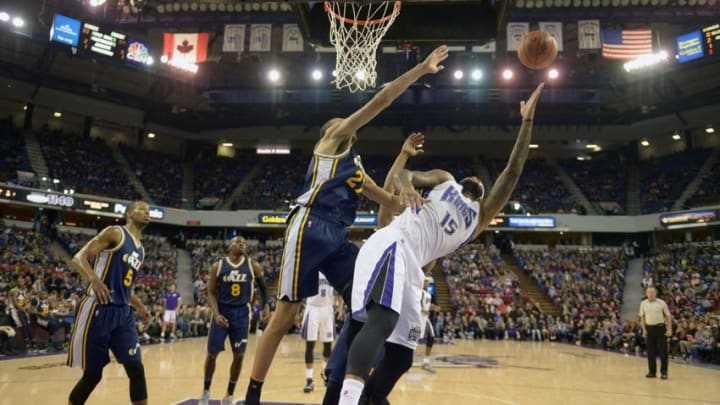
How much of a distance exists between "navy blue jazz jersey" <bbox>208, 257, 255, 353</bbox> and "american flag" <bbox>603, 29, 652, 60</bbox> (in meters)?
20.0

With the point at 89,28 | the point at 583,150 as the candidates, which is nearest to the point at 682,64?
the point at 583,150

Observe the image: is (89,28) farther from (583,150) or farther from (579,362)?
(583,150)

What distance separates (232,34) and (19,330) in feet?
46.7

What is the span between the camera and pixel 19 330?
12867mm

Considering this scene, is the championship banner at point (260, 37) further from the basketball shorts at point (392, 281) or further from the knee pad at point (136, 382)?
the basketball shorts at point (392, 281)

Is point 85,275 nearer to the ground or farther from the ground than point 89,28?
nearer to the ground

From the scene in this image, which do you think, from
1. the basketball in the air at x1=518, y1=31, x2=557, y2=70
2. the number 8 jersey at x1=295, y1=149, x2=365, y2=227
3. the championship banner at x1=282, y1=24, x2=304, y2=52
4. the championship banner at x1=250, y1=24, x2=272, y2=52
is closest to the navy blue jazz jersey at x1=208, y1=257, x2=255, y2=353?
the number 8 jersey at x1=295, y1=149, x2=365, y2=227

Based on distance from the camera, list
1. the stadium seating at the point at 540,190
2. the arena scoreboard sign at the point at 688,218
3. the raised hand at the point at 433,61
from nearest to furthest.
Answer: the raised hand at the point at 433,61 → the arena scoreboard sign at the point at 688,218 → the stadium seating at the point at 540,190

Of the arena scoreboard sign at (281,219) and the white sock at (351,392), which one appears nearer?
the white sock at (351,392)

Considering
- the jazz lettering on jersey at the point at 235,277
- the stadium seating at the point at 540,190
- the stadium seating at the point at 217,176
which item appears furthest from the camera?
the stadium seating at the point at 217,176

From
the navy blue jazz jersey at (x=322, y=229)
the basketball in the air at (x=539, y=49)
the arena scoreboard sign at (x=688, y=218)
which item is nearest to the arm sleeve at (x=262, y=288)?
the navy blue jazz jersey at (x=322, y=229)

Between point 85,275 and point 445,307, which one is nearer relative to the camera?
point 85,275

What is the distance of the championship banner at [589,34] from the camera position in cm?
2155

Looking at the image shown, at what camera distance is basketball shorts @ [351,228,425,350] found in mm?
3266
